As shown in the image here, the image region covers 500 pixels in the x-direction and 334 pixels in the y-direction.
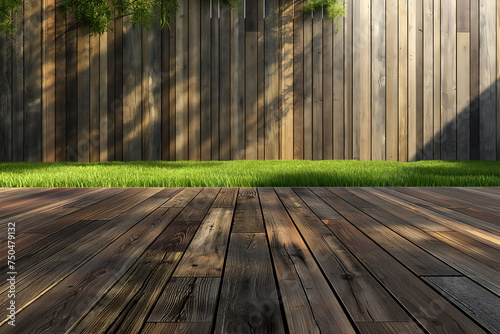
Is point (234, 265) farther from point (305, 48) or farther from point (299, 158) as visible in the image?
point (305, 48)

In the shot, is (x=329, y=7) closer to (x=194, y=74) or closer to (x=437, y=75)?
(x=437, y=75)

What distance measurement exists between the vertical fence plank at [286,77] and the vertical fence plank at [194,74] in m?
0.96

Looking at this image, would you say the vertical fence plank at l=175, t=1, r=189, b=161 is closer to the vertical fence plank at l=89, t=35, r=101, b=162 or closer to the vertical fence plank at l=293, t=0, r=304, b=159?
the vertical fence plank at l=89, t=35, r=101, b=162

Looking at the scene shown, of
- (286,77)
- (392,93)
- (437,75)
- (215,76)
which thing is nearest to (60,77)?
(215,76)

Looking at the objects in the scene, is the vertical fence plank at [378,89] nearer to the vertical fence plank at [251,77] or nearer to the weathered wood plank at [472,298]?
the vertical fence plank at [251,77]

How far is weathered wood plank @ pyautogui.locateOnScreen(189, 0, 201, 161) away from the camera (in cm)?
376

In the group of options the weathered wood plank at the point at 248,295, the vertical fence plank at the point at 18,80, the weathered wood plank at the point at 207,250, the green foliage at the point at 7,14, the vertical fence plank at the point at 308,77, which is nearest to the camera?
the weathered wood plank at the point at 248,295

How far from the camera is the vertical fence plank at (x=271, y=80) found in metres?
3.76

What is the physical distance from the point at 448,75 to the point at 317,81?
5.12 feet

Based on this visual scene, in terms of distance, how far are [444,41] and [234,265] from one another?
4.20 m

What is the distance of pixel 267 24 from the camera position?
12.4 feet

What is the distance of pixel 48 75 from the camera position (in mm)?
3734

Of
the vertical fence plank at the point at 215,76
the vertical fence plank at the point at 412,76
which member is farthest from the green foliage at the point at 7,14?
the vertical fence plank at the point at 412,76

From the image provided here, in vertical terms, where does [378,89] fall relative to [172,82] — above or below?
below
